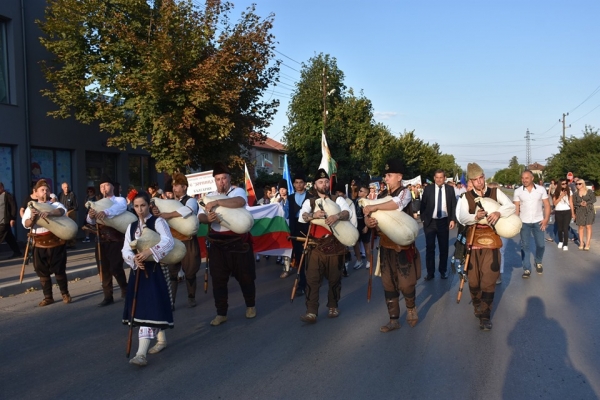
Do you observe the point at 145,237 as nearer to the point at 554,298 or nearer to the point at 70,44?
the point at 554,298

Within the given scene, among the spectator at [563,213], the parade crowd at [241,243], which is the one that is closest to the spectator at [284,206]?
the parade crowd at [241,243]

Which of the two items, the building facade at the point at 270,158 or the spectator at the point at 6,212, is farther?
the building facade at the point at 270,158

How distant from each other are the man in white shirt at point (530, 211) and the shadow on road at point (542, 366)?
339 cm

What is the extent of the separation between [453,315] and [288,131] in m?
29.3

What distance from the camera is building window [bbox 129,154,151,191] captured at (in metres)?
20.4

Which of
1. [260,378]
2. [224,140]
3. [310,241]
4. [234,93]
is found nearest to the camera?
[260,378]

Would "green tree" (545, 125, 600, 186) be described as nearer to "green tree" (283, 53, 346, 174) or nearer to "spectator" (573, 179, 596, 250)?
"green tree" (283, 53, 346, 174)

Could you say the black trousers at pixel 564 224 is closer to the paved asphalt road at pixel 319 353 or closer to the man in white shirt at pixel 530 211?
the man in white shirt at pixel 530 211

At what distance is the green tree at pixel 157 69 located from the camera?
14258 mm

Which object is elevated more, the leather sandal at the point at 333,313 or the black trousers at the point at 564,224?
the black trousers at the point at 564,224

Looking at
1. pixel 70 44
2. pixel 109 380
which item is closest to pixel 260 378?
pixel 109 380

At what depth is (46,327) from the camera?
7.16 m

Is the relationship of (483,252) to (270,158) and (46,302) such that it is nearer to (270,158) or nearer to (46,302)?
(46,302)

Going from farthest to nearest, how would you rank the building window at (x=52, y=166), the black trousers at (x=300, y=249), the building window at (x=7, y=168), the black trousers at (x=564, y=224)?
the building window at (x=52, y=166) < the building window at (x=7, y=168) < the black trousers at (x=564, y=224) < the black trousers at (x=300, y=249)
